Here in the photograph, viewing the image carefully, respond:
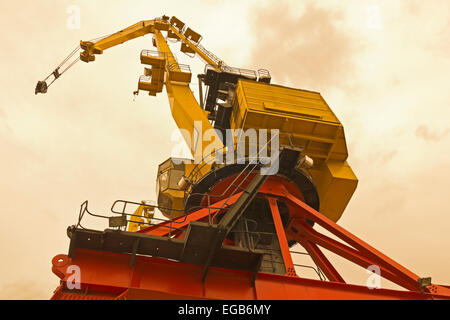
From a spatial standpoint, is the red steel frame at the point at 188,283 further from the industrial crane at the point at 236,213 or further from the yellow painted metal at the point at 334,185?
the yellow painted metal at the point at 334,185

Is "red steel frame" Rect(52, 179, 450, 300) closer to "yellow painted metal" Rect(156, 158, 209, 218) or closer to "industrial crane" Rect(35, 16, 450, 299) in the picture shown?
"industrial crane" Rect(35, 16, 450, 299)

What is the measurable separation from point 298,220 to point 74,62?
14686mm

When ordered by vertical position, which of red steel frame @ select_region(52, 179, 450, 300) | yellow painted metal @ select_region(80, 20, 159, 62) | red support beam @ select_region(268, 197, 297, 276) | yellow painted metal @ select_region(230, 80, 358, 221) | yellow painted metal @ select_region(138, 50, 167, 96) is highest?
yellow painted metal @ select_region(80, 20, 159, 62)

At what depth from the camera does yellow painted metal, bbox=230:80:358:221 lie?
35.7 ft

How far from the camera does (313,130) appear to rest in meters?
11.1

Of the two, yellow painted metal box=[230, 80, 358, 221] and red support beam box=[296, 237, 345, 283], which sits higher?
yellow painted metal box=[230, 80, 358, 221]

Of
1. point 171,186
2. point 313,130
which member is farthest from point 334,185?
point 171,186

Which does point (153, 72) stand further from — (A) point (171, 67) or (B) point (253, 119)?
(B) point (253, 119)

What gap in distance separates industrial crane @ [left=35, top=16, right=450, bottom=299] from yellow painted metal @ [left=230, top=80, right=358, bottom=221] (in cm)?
3

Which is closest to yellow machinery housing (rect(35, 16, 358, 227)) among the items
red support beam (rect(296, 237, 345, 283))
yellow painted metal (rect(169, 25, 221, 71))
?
red support beam (rect(296, 237, 345, 283))

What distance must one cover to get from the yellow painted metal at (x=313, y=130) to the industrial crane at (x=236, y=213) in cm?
3
